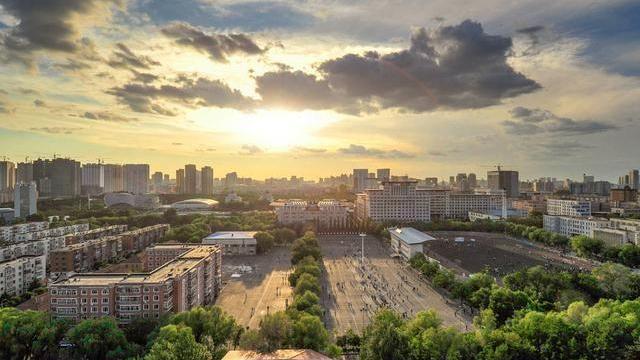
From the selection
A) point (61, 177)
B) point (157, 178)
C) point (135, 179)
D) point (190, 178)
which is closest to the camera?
point (61, 177)

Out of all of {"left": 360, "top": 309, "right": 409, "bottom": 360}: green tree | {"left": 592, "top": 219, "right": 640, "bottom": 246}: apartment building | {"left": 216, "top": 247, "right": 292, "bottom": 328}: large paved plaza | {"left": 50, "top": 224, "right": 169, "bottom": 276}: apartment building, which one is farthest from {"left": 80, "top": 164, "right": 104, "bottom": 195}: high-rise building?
{"left": 360, "top": 309, "right": 409, "bottom": 360}: green tree

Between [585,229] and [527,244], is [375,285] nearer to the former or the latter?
[527,244]

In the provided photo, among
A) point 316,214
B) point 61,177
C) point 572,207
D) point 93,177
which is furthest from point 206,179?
point 572,207

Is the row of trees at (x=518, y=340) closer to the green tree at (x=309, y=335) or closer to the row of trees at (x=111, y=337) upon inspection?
the green tree at (x=309, y=335)

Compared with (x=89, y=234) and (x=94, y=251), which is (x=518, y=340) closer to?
(x=94, y=251)

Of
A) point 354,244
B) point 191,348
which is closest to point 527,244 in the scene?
point 354,244

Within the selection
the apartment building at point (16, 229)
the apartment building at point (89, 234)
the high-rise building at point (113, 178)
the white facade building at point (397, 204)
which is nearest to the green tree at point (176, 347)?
the apartment building at point (89, 234)
